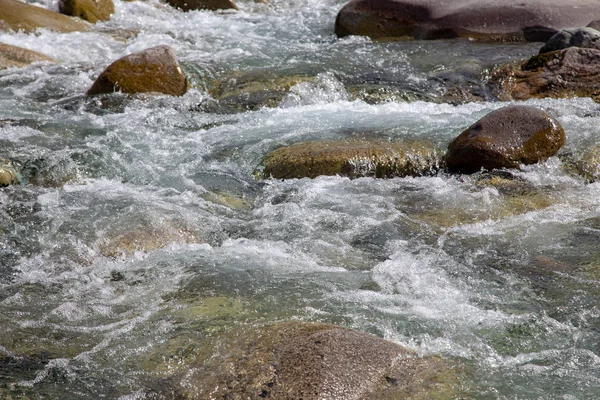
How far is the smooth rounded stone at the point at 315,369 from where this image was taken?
10.5ft

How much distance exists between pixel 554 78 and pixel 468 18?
301 centimetres

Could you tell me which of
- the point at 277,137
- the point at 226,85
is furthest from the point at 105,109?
the point at 277,137

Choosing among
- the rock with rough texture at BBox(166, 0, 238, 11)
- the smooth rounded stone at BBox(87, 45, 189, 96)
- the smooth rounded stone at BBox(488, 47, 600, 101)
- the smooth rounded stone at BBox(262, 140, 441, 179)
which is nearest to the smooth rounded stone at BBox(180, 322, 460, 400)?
the smooth rounded stone at BBox(262, 140, 441, 179)

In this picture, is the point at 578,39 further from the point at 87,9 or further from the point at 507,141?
the point at 87,9

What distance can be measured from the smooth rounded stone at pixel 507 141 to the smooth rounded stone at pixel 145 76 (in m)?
3.69

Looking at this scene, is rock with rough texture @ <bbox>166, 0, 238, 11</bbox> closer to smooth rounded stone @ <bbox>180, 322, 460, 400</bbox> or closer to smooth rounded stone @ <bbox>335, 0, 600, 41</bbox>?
smooth rounded stone @ <bbox>335, 0, 600, 41</bbox>

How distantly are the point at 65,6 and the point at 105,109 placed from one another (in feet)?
16.9

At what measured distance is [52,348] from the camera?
149 inches

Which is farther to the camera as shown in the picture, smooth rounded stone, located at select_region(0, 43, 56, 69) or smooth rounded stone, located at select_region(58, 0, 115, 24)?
smooth rounded stone, located at select_region(58, 0, 115, 24)

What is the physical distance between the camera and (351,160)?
6766 mm

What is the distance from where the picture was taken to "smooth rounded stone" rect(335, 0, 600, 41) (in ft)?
38.1

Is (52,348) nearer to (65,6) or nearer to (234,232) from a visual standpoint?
(234,232)

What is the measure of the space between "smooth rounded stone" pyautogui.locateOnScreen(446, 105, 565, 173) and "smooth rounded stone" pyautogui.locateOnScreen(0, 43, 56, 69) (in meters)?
6.14

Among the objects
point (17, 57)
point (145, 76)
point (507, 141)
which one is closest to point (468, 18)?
point (507, 141)
